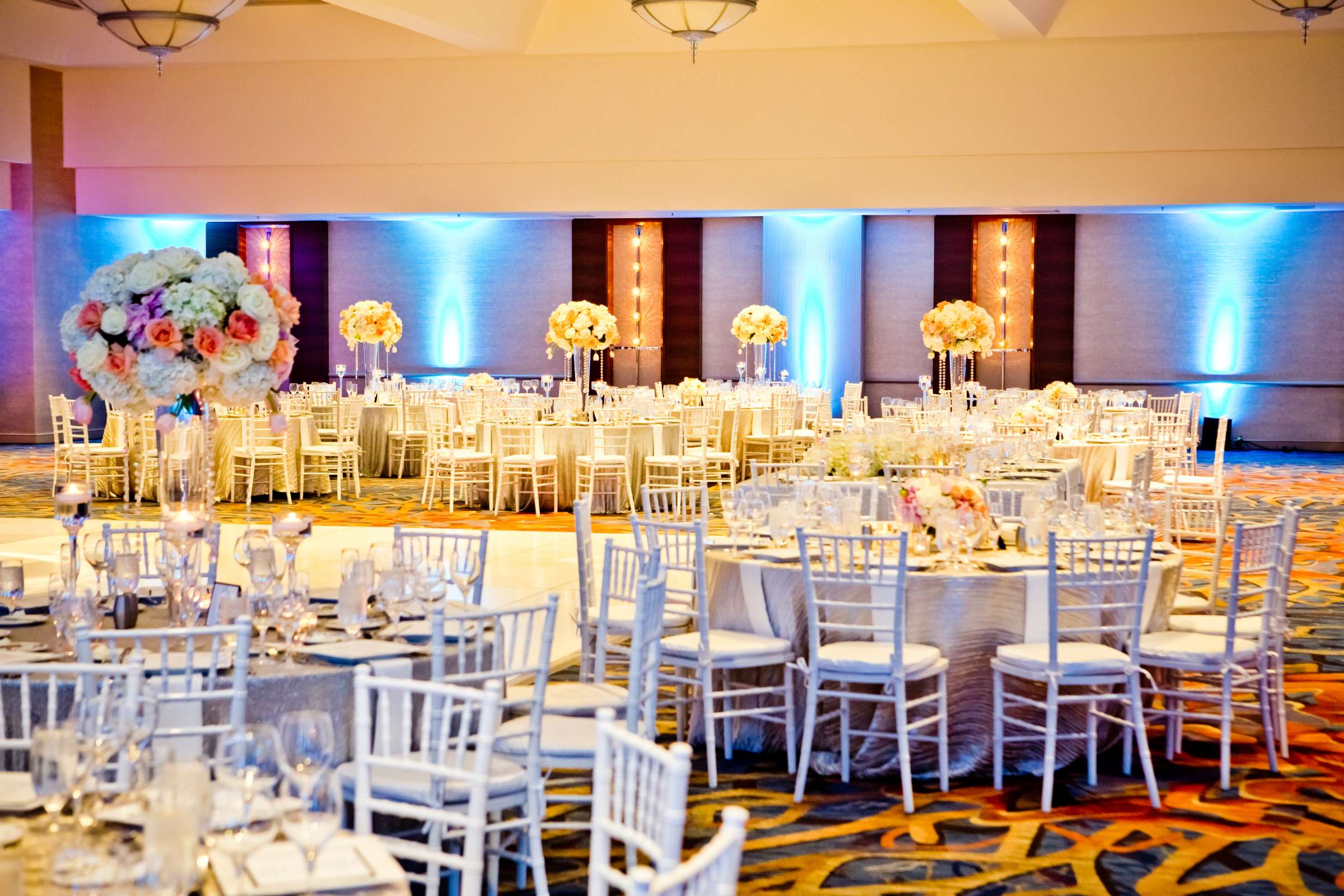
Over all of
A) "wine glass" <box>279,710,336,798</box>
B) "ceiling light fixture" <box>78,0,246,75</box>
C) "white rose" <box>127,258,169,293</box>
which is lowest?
"wine glass" <box>279,710,336,798</box>

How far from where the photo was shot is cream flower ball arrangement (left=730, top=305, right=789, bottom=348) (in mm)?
17844

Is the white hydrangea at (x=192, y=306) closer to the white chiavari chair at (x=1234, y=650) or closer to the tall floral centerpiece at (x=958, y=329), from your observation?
the white chiavari chair at (x=1234, y=650)

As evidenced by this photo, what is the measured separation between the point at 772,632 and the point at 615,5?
Result: 1419 centimetres

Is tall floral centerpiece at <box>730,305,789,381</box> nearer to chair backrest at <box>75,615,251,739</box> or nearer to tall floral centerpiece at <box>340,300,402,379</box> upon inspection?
tall floral centerpiece at <box>340,300,402,379</box>

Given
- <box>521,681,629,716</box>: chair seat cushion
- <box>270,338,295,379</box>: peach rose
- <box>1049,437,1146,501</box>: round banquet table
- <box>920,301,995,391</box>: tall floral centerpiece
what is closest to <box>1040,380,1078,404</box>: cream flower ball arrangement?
<box>920,301,995,391</box>: tall floral centerpiece

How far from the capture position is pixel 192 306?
4.18 meters

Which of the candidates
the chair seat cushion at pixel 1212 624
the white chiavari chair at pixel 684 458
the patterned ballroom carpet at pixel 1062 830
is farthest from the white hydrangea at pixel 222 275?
the white chiavari chair at pixel 684 458

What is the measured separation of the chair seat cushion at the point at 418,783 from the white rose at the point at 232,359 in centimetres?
122

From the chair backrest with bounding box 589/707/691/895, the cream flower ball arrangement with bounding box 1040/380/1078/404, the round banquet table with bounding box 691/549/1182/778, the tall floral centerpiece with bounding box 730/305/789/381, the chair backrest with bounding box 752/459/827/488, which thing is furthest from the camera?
the tall floral centerpiece with bounding box 730/305/789/381

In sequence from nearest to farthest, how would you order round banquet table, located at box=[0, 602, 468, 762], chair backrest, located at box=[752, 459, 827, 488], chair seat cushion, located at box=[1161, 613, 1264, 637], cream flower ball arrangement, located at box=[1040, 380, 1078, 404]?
round banquet table, located at box=[0, 602, 468, 762] < chair seat cushion, located at box=[1161, 613, 1264, 637] < chair backrest, located at box=[752, 459, 827, 488] < cream flower ball arrangement, located at box=[1040, 380, 1078, 404]

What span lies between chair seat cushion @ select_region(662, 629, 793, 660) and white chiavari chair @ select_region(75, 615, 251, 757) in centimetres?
174

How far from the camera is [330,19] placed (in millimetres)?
19031

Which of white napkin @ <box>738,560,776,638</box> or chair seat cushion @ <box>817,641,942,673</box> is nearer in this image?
chair seat cushion @ <box>817,641,942,673</box>

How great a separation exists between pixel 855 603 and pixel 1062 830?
1.05 m
